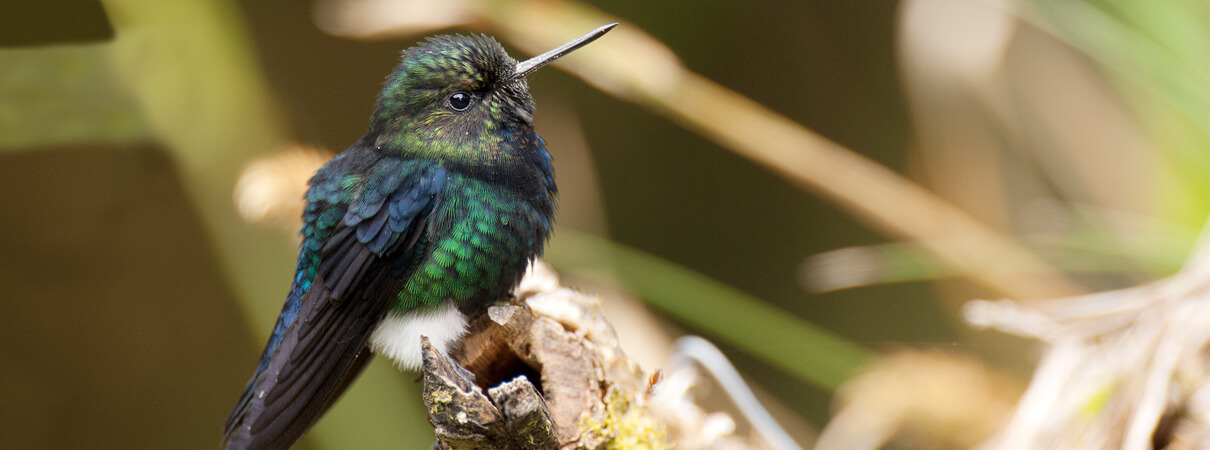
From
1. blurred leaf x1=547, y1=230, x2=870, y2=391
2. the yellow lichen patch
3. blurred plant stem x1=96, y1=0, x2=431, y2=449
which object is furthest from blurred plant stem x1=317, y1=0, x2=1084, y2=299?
the yellow lichen patch

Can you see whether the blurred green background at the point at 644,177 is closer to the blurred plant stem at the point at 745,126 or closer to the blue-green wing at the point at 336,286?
the blurred plant stem at the point at 745,126

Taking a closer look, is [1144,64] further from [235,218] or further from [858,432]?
[235,218]

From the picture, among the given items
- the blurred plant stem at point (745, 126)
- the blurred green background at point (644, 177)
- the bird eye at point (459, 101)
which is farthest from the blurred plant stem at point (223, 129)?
the bird eye at point (459, 101)

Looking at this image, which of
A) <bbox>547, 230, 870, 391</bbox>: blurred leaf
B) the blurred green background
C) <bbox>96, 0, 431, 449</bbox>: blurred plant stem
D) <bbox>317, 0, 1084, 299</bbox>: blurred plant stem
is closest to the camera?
the blurred green background

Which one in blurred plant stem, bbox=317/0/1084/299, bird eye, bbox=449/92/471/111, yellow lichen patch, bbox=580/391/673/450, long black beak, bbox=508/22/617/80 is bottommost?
yellow lichen patch, bbox=580/391/673/450

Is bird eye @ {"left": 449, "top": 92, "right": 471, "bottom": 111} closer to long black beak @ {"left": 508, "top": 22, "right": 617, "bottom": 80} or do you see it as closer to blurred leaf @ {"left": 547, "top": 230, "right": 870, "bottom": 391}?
long black beak @ {"left": 508, "top": 22, "right": 617, "bottom": 80}

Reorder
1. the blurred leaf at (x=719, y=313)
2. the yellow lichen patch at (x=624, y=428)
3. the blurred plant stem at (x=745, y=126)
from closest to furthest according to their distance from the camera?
the yellow lichen patch at (x=624, y=428), the blurred plant stem at (x=745, y=126), the blurred leaf at (x=719, y=313)

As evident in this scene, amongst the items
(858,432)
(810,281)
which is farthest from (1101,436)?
(810,281)
